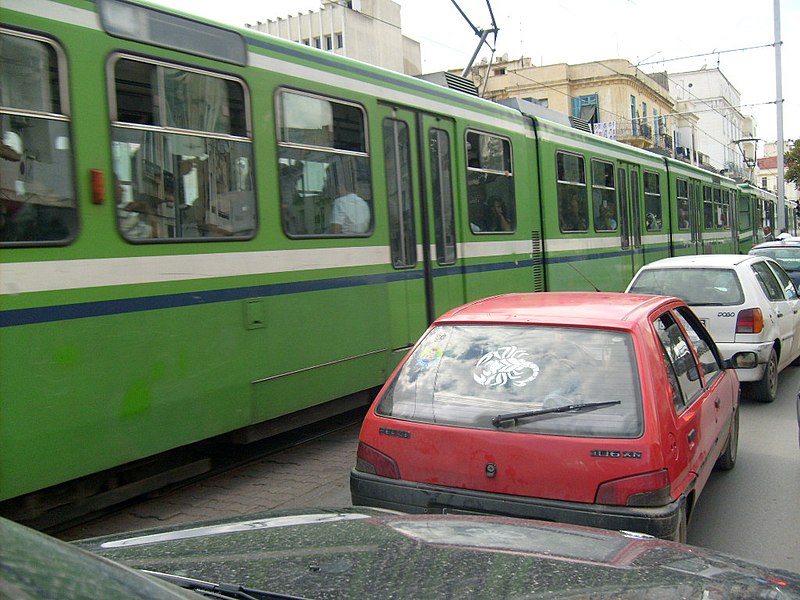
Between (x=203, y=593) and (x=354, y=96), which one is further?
(x=354, y=96)

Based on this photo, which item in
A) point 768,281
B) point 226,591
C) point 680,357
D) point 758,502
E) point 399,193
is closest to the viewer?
point 226,591

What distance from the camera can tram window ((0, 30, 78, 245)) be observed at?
14.5 feet

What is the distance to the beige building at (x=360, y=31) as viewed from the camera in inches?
1875

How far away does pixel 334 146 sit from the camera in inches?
277

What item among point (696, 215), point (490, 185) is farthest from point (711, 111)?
point (490, 185)

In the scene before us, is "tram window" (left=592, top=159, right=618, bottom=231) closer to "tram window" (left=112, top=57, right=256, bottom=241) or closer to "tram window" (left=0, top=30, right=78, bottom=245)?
"tram window" (left=112, top=57, right=256, bottom=241)

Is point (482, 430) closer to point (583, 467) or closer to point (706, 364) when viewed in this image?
point (583, 467)

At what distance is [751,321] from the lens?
8586 millimetres

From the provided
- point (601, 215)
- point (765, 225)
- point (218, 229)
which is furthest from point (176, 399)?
point (765, 225)

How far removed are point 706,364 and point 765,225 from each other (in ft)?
112

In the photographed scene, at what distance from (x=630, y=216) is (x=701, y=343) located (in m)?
10.3

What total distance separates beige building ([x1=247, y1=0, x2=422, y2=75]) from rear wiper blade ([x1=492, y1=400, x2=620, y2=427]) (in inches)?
1769

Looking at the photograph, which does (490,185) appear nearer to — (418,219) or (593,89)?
(418,219)

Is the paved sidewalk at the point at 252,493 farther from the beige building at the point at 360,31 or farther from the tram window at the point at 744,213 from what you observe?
the beige building at the point at 360,31
